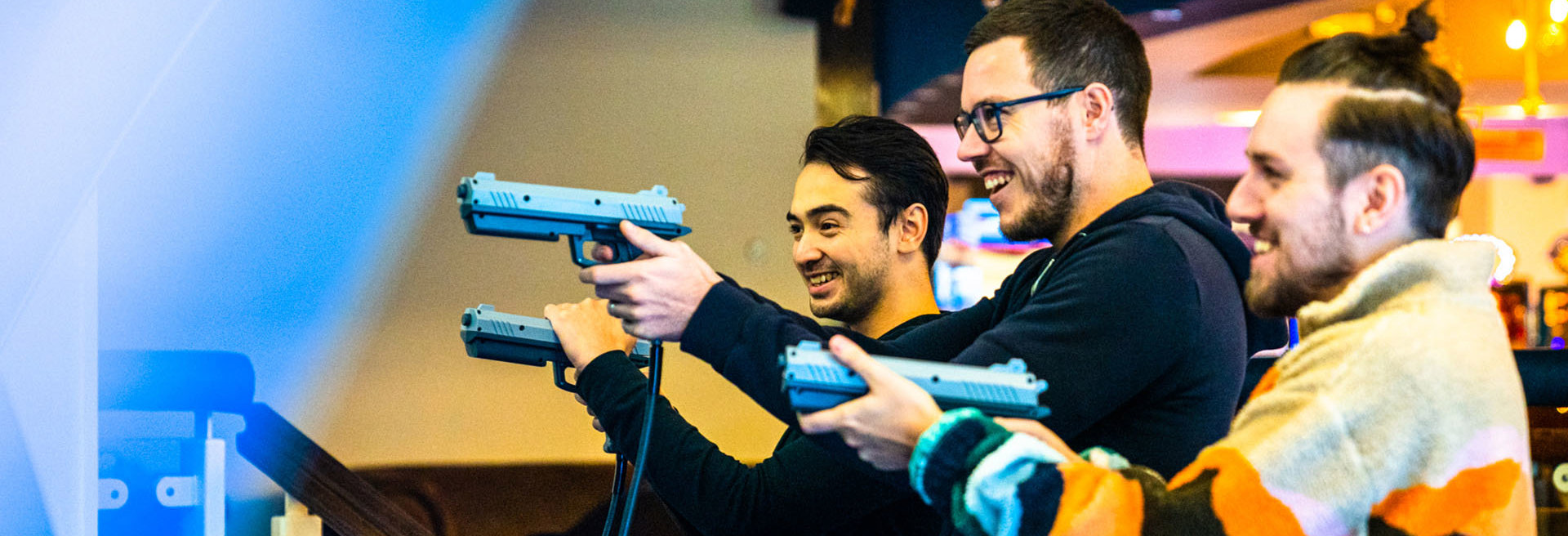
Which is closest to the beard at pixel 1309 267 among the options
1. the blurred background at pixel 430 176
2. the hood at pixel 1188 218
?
the hood at pixel 1188 218

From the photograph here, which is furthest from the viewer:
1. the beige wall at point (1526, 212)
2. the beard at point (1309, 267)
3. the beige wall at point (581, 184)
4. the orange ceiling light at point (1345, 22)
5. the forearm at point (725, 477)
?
the beige wall at point (1526, 212)

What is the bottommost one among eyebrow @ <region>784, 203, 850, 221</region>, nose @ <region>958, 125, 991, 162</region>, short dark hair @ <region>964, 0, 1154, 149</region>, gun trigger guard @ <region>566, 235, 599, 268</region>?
gun trigger guard @ <region>566, 235, 599, 268</region>

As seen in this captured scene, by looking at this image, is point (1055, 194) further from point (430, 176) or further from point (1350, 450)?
point (430, 176)

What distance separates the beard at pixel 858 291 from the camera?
1883 mm

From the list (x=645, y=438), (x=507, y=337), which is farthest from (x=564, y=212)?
(x=507, y=337)

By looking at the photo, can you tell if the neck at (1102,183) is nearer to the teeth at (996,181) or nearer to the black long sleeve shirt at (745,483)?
the teeth at (996,181)

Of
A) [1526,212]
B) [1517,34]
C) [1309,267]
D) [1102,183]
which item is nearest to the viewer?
[1309,267]

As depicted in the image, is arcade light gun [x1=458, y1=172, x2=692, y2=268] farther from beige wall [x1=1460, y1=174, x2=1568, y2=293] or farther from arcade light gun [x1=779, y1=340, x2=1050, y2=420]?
beige wall [x1=1460, y1=174, x2=1568, y2=293]

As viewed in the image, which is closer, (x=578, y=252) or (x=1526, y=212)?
(x=578, y=252)

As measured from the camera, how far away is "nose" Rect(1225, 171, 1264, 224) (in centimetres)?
107

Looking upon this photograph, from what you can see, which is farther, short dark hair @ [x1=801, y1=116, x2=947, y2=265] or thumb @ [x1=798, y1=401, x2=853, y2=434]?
short dark hair @ [x1=801, y1=116, x2=947, y2=265]

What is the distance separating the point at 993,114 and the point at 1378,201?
599 mm

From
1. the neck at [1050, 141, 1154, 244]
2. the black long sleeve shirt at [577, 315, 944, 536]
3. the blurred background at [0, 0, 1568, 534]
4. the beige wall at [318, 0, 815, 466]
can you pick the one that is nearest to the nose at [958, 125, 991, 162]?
the neck at [1050, 141, 1154, 244]

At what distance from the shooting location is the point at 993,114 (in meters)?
1.54
